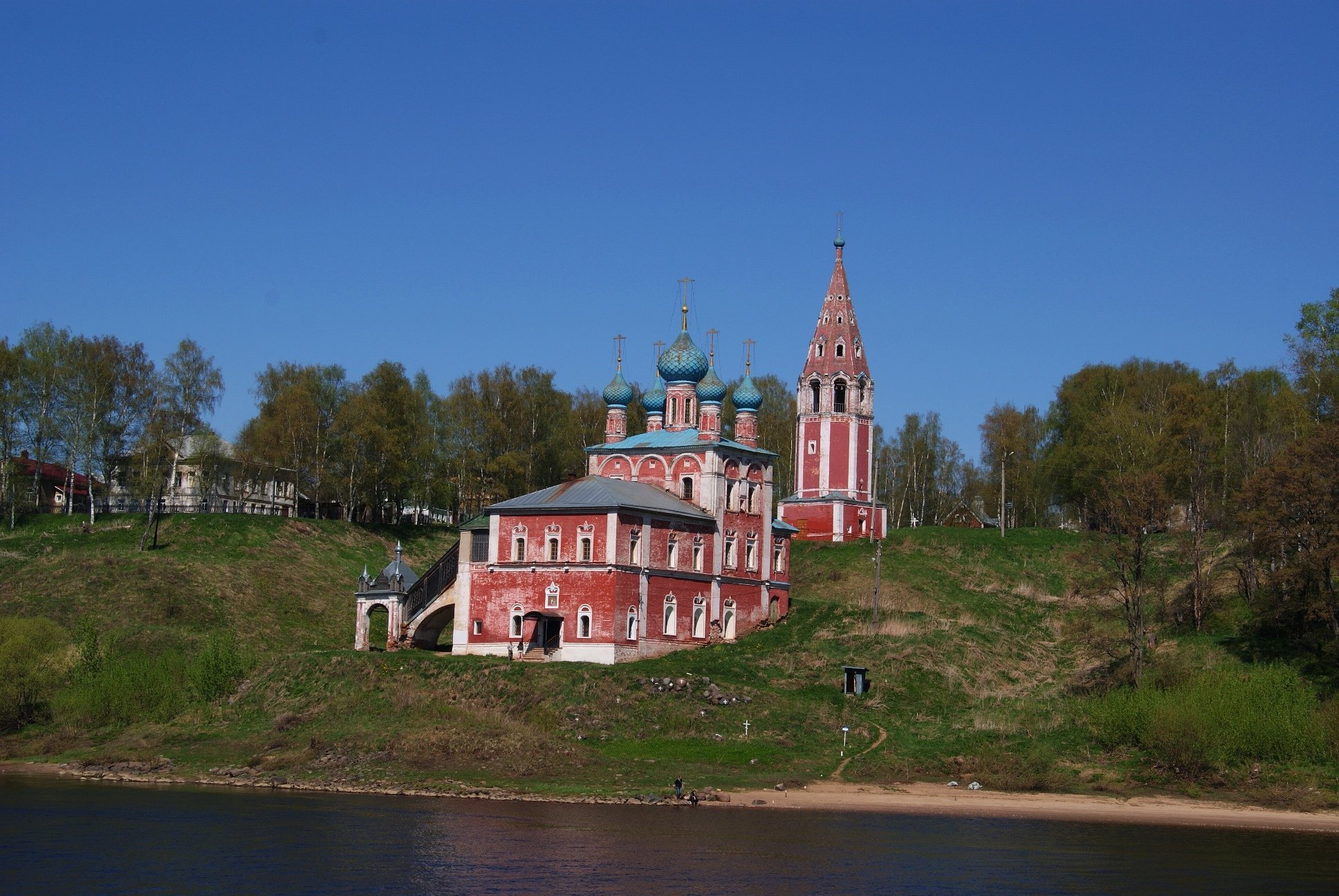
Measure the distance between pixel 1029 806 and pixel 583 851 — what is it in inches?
543

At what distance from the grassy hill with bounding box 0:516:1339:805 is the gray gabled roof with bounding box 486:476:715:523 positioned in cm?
496

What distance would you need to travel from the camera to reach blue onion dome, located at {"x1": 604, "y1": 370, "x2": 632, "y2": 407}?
6209 centimetres

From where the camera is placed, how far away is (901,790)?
4184cm

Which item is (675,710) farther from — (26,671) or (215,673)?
(26,671)

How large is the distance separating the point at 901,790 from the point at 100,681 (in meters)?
25.5

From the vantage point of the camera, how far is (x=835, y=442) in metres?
76.3

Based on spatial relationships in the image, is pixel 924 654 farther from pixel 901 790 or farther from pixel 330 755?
pixel 330 755

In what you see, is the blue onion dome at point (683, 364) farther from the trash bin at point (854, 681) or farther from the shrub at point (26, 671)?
the shrub at point (26, 671)

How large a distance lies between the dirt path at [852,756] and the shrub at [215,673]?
64.5 ft

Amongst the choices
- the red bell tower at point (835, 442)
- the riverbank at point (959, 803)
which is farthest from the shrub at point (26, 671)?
the red bell tower at point (835, 442)

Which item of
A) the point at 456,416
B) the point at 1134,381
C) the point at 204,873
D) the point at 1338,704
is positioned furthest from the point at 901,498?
the point at 204,873

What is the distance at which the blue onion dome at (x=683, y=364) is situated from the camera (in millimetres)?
60656

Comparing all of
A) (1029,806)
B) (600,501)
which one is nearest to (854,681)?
(1029,806)

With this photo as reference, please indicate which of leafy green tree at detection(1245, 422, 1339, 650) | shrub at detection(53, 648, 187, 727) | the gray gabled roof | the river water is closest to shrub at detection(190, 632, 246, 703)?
shrub at detection(53, 648, 187, 727)
